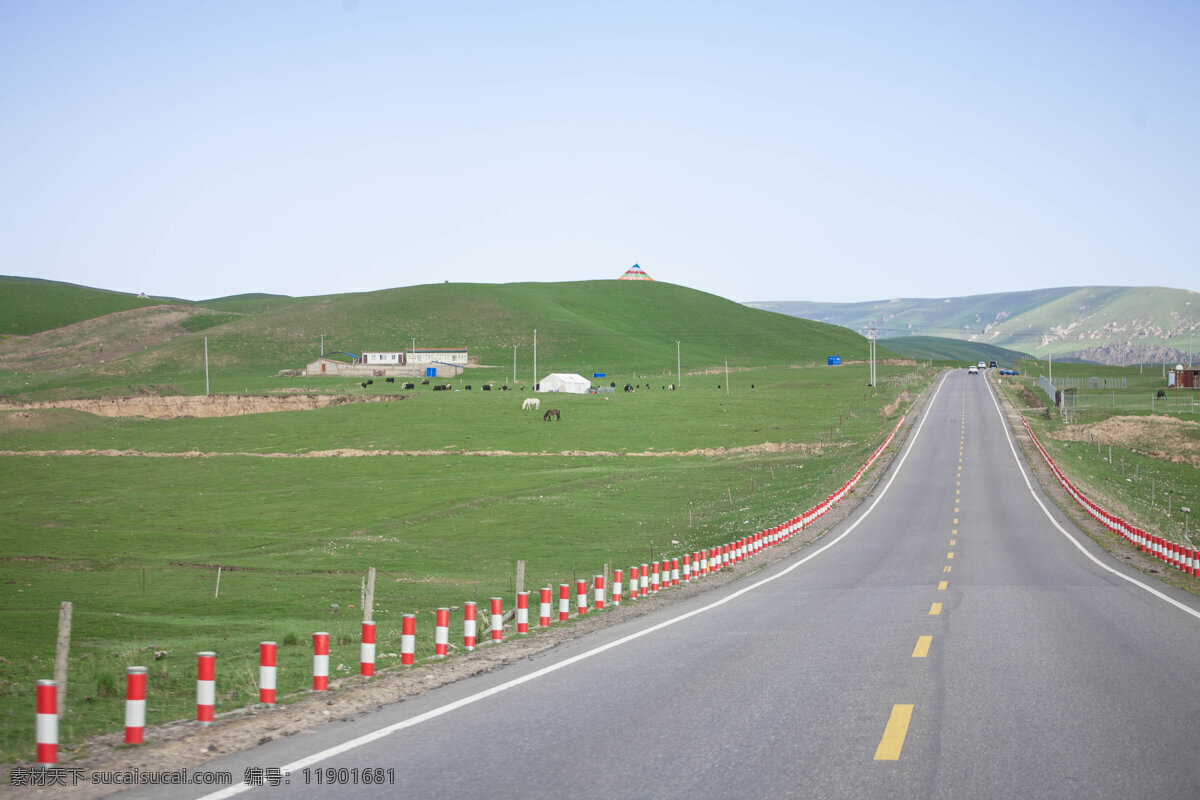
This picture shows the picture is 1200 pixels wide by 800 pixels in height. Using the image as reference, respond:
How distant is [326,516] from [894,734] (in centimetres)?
4444

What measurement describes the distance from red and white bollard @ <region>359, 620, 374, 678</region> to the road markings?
667 centimetres

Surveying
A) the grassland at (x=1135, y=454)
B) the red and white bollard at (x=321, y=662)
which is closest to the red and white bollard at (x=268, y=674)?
the red and white bollard at (x=321, y=662)

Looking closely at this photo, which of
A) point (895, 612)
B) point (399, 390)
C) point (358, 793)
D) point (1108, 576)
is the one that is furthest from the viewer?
point (399, 390)

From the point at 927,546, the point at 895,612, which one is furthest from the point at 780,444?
the point at 895,612

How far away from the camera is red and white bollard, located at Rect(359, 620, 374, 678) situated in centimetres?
1403

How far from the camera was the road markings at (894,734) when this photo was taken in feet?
30.9

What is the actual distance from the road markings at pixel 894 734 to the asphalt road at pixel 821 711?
3 cm

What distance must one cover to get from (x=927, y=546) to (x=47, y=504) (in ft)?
147

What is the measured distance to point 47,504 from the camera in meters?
55.8

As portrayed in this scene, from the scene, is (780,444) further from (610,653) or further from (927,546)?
(610,653)

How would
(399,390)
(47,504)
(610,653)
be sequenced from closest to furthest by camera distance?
(610,653), (47,504), (399,390)

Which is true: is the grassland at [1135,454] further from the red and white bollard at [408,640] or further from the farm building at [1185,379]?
the red and white bollard at [408,640]

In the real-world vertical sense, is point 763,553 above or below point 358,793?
below

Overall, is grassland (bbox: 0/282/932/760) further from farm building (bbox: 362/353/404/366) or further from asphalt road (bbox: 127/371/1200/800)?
farm building (bbox: 362/353/404/366)
